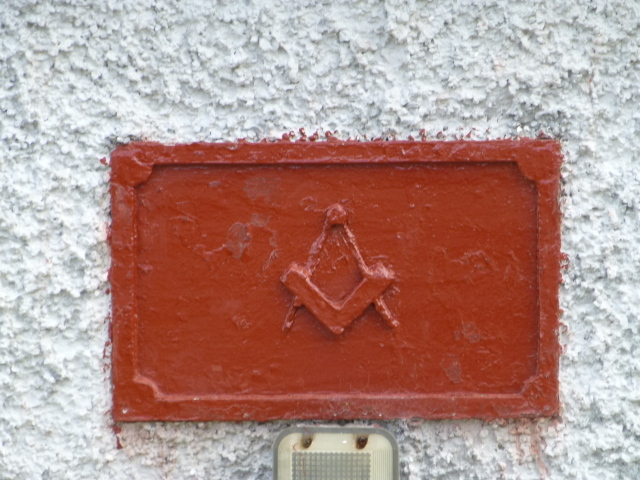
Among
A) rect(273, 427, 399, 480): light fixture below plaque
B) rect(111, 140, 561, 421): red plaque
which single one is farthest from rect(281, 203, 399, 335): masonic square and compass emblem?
rect(273, 427, 399, 480): light fixture below plaque

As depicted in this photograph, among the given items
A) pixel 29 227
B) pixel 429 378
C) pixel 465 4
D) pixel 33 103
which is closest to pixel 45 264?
pixel 29 227

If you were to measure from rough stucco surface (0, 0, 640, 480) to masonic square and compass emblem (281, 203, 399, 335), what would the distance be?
0.12 m

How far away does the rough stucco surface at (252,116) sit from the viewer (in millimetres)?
750

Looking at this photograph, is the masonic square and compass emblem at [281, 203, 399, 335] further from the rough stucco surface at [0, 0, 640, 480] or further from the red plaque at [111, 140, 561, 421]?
the rough stucco surface at [0, 0, 640, 480]

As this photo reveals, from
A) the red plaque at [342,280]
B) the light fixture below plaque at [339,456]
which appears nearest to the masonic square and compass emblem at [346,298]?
the red plaque at [342,280]

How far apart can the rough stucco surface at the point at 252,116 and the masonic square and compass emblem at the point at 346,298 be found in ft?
0.39

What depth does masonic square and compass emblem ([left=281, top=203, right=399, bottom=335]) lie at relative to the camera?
0.74 meters

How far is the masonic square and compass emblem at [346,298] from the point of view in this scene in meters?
0.74

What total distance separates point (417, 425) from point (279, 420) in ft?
0.53

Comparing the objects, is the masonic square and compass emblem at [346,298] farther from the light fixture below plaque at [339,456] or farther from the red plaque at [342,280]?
the light fixture below plaque at [339,456]

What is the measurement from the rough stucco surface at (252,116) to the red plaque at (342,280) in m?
0.03

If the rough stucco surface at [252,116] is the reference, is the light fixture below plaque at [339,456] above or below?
below

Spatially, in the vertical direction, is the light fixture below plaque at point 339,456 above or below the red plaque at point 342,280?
below

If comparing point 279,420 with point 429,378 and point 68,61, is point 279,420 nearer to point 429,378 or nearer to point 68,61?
point 429,378
